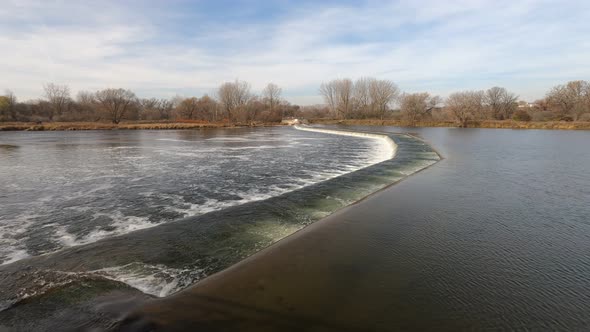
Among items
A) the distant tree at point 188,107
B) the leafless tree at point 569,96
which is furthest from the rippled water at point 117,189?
the leafless tree at point 569,96

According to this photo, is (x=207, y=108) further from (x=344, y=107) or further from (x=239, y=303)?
(x=239, y=303)

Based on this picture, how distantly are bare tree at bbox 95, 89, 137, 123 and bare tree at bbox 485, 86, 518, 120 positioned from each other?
77561mm

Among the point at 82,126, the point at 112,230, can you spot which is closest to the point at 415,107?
the point at 82,126

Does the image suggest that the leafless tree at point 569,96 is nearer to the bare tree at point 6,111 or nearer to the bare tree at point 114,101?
the bare tree at point 114,101

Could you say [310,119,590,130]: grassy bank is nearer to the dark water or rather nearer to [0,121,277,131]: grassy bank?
[0,121,277,131]: grassy bank

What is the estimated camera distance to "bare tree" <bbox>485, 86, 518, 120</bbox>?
6794cm

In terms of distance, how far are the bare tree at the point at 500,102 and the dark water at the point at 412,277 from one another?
72272 mm

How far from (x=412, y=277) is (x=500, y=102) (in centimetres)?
8205

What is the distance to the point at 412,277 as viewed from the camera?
4.35 metres

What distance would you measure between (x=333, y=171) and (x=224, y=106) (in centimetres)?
7017

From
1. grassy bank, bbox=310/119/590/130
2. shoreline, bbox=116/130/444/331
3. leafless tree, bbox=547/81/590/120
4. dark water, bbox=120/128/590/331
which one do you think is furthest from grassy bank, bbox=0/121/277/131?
leafless tree, bbox=547/81/590/120

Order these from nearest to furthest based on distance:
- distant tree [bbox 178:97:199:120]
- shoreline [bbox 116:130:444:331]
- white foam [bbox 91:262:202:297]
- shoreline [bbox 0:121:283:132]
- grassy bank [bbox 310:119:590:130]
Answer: shoreline [bbox 116:130:444:331] → white foam [bbox 91:262:202:297] → shoreline [bbox 0:121:283:132] → grassy bank [bbox 310:119:590:130] → distant tree [bbox 178:97:199:120]

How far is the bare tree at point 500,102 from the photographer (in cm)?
6794

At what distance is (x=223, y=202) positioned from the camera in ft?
27.5
